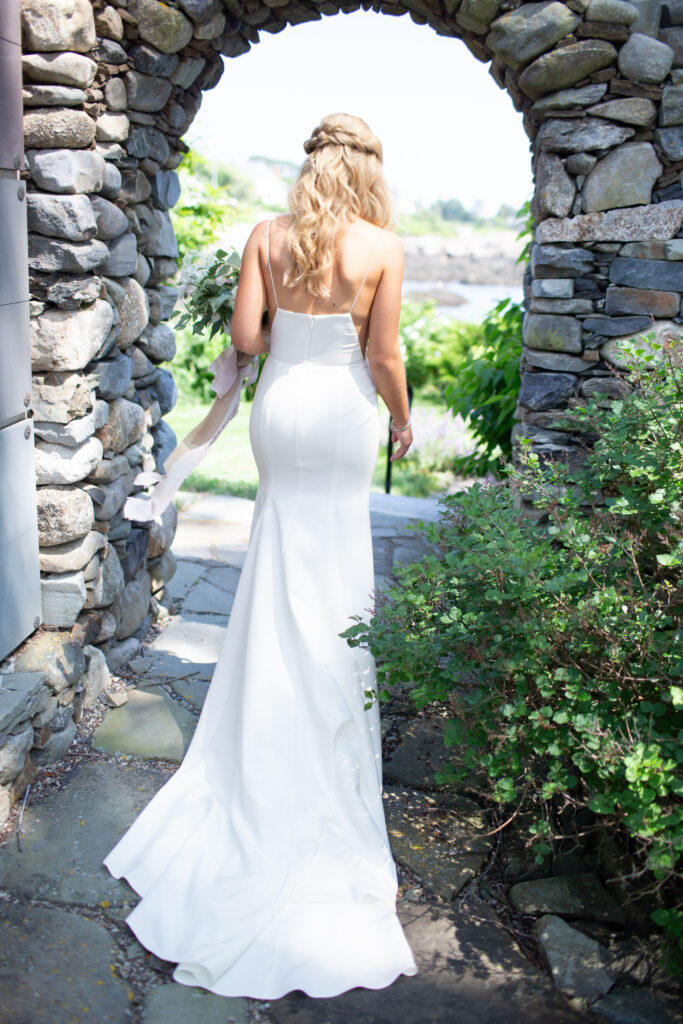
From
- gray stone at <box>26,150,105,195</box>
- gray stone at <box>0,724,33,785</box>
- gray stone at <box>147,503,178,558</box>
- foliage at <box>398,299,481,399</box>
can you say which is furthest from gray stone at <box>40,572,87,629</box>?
foliage at <box>398,299,481,399</box>

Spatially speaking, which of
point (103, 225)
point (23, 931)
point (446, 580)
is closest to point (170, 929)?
point (23, 931)

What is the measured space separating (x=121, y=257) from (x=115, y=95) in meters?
0.54

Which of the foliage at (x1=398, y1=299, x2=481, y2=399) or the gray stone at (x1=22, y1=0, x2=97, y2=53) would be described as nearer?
the gray stone at (x1=22, y1=0, x2=97, y2=53)

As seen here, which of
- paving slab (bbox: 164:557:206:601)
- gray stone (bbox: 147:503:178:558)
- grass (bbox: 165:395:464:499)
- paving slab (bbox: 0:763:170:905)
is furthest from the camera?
grass (bbox: 165:395:464:499)

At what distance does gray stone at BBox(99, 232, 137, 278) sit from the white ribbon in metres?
0.56

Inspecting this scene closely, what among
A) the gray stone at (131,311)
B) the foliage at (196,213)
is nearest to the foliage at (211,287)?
the gray stone at (131,311)

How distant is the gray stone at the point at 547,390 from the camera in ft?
11.6

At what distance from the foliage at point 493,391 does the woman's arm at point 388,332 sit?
2036 millimetres

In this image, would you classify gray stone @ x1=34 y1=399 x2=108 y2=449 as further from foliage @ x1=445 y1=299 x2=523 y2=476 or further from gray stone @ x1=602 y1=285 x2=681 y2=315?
foliage @ x1=445 y1=299 x2=523 y2=476

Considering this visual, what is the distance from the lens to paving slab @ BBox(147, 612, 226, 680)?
11.8 feet

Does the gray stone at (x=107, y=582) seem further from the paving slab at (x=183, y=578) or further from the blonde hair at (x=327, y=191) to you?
the blonde hair at (x=327, y=191)

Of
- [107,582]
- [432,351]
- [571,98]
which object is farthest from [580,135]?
[432,351]

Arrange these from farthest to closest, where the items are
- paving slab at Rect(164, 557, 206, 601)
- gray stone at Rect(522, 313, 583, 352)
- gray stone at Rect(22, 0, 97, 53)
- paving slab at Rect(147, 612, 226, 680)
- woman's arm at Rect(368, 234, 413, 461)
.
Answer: paving slab at Rect(164, 557, 206, 601), paving slab at Rect(147, 612, 226, 680), gray stone at Rect(522, 313, 583, 352), gray stone at Rect(22, 0, 97, 53), woman's arm at Rect(368, 234, 413, 461)

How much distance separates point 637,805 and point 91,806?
5.60 ft
